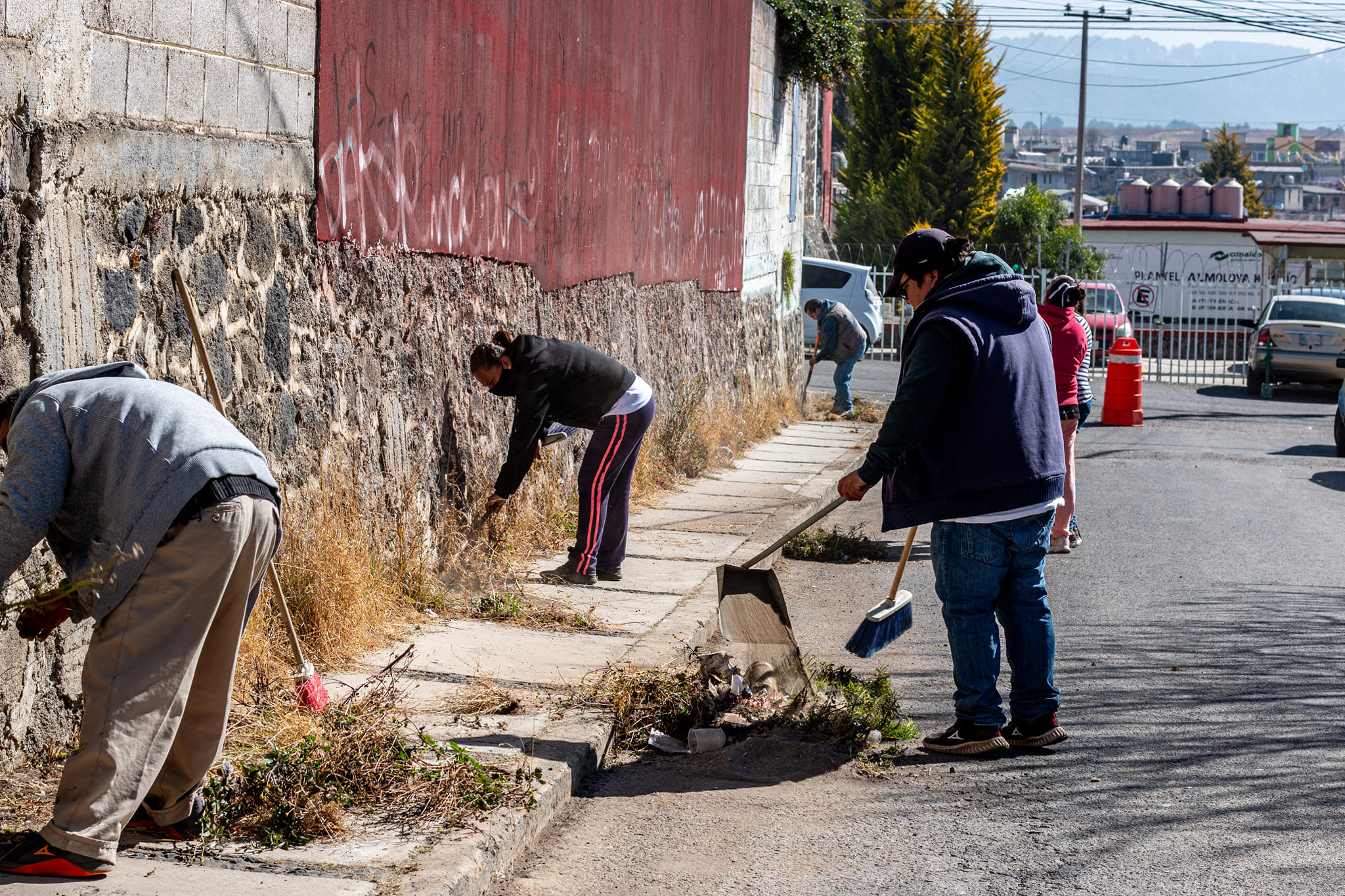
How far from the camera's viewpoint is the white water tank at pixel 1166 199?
41812 mm

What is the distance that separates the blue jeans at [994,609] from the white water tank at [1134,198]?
4035 centimetres

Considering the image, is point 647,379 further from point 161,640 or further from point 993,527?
point 161,640

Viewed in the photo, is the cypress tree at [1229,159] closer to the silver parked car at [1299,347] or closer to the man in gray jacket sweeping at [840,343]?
the silver parked car at [1299,347]

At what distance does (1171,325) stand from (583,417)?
25736 mm

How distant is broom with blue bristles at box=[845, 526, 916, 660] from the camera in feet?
17.3

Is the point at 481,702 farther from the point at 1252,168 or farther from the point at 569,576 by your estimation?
the point at 1252,168

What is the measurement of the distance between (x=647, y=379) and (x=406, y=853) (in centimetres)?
781

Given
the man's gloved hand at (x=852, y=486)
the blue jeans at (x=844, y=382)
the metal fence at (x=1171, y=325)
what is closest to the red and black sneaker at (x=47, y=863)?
the man's gloved hand at (x=852, y=486)

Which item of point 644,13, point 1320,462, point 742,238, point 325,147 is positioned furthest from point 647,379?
point 1320,462

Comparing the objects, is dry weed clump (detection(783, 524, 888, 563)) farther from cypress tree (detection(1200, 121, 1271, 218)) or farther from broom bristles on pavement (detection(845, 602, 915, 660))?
cypress tree (detection(1200, 121, 1271, 218))

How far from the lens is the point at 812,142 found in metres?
19.8

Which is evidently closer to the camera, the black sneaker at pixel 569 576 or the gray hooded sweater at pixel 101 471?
the gray hooded sweater at pixel 101 471

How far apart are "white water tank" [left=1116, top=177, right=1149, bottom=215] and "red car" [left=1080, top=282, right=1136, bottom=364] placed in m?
13.8

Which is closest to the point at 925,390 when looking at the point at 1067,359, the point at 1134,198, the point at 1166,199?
the point at 1067,359
